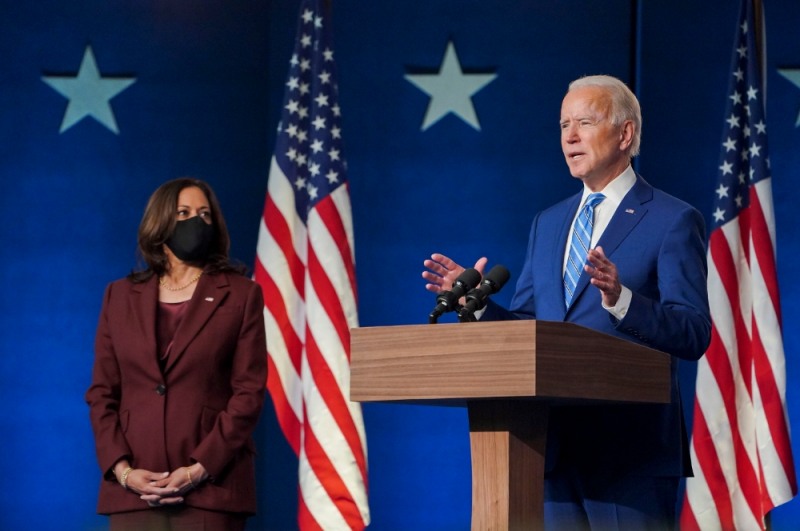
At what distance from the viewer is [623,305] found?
7.35ft

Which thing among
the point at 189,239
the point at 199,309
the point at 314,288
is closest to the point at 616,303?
the point at 199,309

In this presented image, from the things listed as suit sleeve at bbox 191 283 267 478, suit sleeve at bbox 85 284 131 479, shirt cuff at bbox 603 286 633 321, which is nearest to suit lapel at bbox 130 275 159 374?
suit sleeve at bbox 85 284 131 479

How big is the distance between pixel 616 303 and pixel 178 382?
1.71 meters

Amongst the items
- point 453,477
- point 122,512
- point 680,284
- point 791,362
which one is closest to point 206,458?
point 122,512

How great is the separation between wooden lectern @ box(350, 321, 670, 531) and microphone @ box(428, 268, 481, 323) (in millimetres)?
141

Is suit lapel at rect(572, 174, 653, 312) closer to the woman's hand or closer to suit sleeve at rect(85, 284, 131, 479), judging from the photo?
the woman's hand

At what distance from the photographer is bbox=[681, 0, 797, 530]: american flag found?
4938 millimetres

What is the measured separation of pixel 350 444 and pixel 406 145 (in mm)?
1516

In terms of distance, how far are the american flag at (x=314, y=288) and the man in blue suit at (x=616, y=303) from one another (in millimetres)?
2384

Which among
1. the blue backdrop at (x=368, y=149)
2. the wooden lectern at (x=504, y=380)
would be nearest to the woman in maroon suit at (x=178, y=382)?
the wooden lectern at (x=504, y=380)

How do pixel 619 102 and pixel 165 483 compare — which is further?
pixel 165 483

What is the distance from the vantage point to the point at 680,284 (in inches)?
97.9

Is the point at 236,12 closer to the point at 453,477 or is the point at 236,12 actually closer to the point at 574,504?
the point at 453,477

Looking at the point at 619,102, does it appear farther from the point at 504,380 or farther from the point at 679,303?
the point at 504,380
